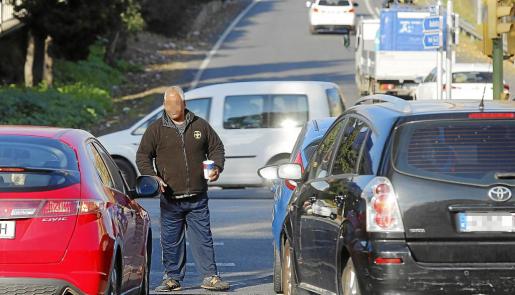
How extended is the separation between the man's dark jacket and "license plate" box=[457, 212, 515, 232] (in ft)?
14.7

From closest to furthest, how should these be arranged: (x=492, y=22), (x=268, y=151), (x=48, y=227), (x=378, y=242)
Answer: (x=378, y=242), (x=48, y=227), (x=492, y=22), (x=268, y=151)

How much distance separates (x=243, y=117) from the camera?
23625 millimetres

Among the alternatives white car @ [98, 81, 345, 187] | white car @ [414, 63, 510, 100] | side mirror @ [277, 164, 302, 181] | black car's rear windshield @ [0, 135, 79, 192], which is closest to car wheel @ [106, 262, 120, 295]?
black car's rear windshield @ [0, 135, 79, 192]

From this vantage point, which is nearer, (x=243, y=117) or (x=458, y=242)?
(x=458, y=242)

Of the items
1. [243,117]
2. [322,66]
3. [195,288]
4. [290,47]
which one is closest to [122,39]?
[322,66]

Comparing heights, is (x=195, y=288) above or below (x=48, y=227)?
below

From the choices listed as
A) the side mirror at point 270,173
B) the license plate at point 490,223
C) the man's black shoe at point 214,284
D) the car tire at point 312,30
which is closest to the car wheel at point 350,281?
the license plate at point 490,223

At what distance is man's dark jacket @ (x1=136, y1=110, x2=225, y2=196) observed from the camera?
12.3 m

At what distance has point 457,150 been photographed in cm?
805

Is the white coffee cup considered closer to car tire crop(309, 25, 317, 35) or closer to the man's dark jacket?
the man's dark jacket

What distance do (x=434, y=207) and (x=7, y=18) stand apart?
3398cm

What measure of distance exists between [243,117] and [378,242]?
1579cm

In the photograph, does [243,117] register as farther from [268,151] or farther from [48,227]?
[48,227]

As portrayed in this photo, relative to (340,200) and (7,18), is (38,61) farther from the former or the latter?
(340,200)
